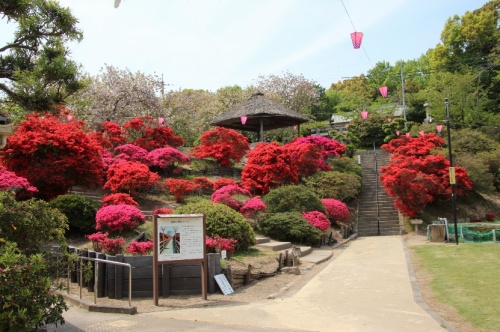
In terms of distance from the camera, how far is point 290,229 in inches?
631

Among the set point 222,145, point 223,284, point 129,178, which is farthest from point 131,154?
point 223,284

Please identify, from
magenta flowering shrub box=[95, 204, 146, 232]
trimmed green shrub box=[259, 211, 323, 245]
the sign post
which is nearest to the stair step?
trimmed green shrub box=[259, 211, 323, 245]

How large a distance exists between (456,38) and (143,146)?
3378cm

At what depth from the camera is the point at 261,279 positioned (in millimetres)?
11094

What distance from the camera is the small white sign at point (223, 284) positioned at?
9373 mm

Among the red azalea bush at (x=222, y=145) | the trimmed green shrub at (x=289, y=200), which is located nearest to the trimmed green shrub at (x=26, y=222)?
the trimmed green shrub at (x=289, y=200)

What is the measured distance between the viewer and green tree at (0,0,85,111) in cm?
1065

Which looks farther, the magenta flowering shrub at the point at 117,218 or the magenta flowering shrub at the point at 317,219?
the magenta flowering shrub at the point at 317,219

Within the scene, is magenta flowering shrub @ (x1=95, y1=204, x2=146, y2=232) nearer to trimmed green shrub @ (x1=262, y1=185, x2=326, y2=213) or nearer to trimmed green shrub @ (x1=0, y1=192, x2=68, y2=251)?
trimmed green shrub @ (x1=262, y1=185, x2=326, y2=213)

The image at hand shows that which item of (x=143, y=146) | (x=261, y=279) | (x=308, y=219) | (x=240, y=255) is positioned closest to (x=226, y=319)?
(x=261, y=279)

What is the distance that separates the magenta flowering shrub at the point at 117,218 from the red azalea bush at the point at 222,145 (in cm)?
1133

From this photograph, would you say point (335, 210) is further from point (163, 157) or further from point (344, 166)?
point (163, 157)

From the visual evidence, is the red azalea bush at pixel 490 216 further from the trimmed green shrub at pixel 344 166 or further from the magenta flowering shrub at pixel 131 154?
the magenta flowering shrub at pixel 131 154

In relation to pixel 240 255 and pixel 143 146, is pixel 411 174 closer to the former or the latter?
pixel 240 255
